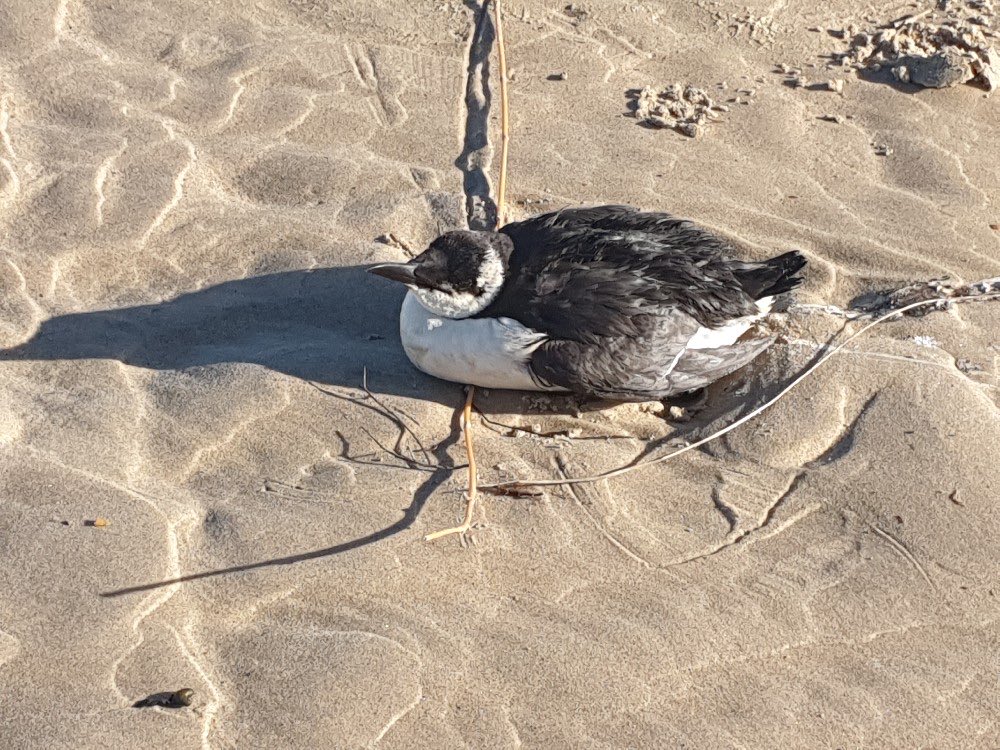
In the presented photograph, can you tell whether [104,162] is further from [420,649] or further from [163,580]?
[420,649]

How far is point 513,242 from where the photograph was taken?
4.26 meters

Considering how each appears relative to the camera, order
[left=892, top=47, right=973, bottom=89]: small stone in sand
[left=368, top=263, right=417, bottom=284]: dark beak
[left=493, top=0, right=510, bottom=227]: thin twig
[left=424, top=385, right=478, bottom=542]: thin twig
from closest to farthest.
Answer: [left=424, top=385, right=478, bottom=542]: thin twig, [left=368, top=263, right=417, bottom=284]: dark beak, [left=493, top=0, right=510, bottom=227]: thin twig, [left=892, top=47, right=973, bottom=89]: small stone in sand

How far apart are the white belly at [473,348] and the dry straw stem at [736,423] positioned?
16.7 inches

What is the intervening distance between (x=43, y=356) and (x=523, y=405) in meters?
1.86

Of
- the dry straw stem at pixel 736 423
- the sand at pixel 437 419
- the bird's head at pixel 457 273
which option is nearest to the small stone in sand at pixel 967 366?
the sand at pixel 437 419

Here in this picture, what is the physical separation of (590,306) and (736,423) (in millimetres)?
691

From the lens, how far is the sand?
3033mm

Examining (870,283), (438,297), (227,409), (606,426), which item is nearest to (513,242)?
(438,297)

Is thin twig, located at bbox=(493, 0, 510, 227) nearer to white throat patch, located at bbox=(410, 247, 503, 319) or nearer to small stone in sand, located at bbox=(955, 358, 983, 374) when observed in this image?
white throat patch, located at bbox=(410, 247, 503, 319)

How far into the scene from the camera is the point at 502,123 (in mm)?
5562

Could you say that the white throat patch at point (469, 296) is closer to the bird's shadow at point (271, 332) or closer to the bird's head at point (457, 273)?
the bird's head at point (457, 273)

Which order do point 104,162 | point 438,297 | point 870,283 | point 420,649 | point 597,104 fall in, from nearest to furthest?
point 420,649 < point 438,297 < point 870,283 < point 104,162 < point 597,104

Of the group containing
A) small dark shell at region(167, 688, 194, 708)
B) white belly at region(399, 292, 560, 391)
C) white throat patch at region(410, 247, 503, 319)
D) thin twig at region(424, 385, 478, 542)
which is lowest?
small dark shell at region(167, 688, 194, 708)

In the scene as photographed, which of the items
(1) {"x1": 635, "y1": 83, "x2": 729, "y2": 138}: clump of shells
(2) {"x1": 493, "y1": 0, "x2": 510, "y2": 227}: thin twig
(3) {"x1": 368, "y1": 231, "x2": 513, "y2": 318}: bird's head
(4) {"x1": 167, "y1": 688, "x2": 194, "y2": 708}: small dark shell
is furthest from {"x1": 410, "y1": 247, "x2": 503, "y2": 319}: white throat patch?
(1) {"x1": 635, "y1": 83, "x2": 729, "y2": 138}: clump of shells
